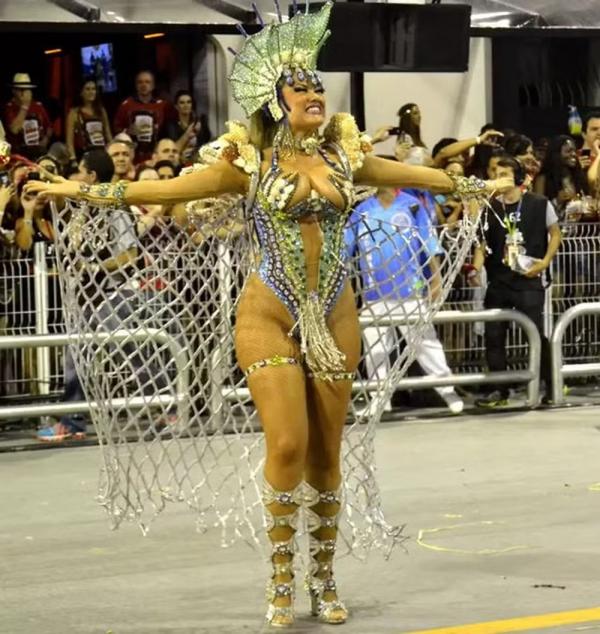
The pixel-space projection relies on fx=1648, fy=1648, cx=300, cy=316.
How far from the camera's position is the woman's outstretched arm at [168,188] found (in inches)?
250

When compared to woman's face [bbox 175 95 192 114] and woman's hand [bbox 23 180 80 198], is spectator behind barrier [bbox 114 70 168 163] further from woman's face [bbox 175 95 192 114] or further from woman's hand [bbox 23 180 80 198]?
woman's hand [bbox 23 180 80 198]

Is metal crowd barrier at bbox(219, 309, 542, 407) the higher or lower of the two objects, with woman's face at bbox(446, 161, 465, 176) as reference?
lower

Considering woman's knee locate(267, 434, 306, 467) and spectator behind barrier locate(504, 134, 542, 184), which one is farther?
spectator behind barrier locate(504, 134, 542, 184)

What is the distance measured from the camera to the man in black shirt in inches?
484

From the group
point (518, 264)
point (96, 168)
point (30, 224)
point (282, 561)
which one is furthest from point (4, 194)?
point (282, 561)

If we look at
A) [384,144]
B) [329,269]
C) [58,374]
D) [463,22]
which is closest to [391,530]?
[329,269]

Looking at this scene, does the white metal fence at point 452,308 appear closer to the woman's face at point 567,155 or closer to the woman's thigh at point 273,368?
the woman's face at point 567,155

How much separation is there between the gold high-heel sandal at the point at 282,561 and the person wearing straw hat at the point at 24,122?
7.33m

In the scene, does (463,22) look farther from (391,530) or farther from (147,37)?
(391,530)

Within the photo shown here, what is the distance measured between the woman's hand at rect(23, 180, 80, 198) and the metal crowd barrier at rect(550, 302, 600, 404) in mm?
6523

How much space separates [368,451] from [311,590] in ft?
2.54

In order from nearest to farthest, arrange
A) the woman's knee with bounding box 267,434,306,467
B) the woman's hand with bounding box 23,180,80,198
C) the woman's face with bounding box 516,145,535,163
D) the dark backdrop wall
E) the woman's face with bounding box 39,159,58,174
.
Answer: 1. the woman's knee with bounding box 267,434,306,467
2. the woman's hand with bounding box 23,180,80,198
3. the woman's face with bounding box 39,159,58,174
4. the woman's face with bounding box 516,145,535,163
5. the dark backdrop wall

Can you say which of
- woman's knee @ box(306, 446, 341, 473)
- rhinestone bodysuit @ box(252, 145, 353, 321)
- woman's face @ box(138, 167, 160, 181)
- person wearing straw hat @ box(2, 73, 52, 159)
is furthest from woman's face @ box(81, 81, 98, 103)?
woman's knee @ box(306, 446, 341, 473)

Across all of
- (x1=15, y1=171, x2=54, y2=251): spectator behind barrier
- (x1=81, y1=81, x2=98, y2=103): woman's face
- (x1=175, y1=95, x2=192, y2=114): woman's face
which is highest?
(x1=81, y1=81, x2=98, y2=103): woman's face
